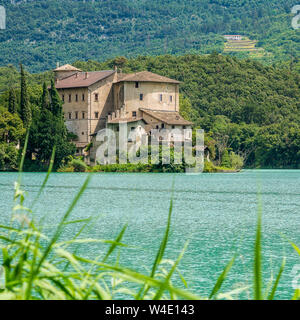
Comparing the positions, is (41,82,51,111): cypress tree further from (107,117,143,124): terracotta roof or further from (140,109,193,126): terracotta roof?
(140,109,193,126): terracotta roof

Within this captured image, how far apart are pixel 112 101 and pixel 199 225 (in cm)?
4687

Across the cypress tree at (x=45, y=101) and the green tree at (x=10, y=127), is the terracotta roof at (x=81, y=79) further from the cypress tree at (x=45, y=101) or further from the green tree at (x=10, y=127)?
the green tree at (x=10, y=127)

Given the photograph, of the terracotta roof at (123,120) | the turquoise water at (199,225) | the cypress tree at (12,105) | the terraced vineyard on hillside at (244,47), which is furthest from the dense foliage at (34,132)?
the terraced vineyard on hillside at (244,47)

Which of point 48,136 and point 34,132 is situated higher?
point 34,132

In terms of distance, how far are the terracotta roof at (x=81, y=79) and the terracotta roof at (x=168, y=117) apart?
250 inches

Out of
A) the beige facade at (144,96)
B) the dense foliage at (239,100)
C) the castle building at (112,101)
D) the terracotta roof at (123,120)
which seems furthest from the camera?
the dense foliage at (239,100)

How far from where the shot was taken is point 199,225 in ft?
52.6

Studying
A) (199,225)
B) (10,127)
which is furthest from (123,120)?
(199,225)

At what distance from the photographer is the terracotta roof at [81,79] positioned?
61.6 meters

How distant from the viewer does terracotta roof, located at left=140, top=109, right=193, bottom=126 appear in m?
55.8

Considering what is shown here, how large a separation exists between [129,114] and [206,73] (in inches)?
1243

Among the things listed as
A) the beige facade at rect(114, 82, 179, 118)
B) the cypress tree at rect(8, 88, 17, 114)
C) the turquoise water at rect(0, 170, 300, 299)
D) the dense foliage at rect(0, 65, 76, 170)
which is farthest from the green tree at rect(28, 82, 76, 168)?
the turquoise water at rect(0, 170, 300, 299)

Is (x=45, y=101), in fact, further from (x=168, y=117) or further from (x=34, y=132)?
(x=168, y=117)
